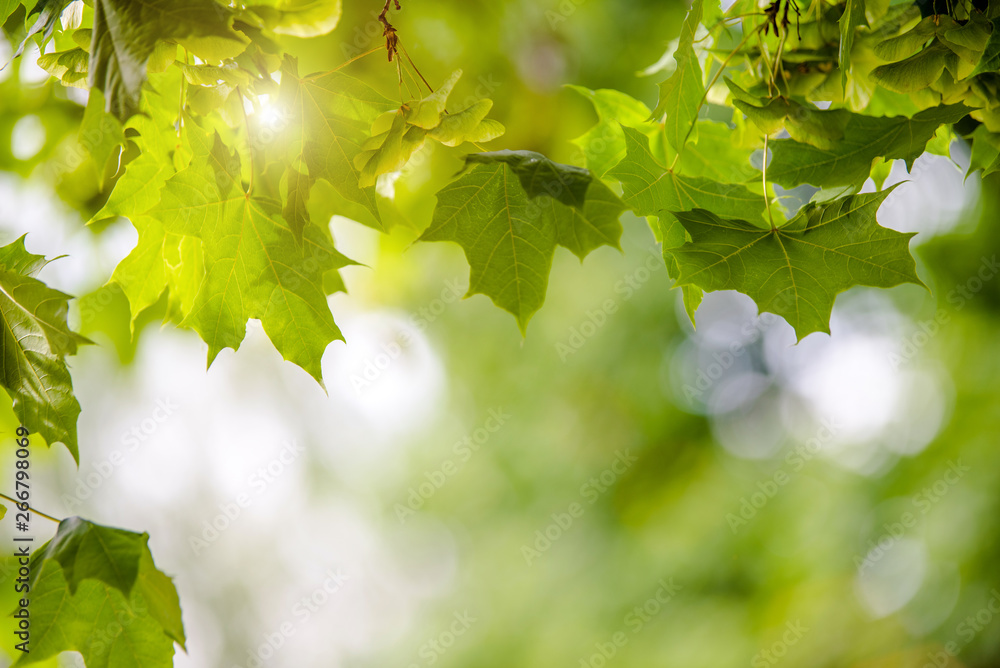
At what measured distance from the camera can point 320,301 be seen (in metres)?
0.88

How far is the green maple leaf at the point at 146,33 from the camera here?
578 mm

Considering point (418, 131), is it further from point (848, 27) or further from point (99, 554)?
point (99, 554)

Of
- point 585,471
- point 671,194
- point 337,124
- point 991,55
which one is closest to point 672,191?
point 671,194

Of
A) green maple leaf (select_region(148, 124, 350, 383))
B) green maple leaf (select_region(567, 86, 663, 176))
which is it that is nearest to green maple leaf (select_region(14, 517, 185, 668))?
green maple leaf (select_region(148, 124, 350, 383))

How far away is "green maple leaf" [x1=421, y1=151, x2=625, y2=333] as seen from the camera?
0.84 metres

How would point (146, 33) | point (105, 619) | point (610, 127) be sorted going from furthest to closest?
point (610, 127)
point (105, 619)
point (146, 33)

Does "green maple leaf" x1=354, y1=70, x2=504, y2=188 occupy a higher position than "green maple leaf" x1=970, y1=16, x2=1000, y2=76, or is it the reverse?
"green maple leaf" x1=970, y1=16, x2=1000, y2=76

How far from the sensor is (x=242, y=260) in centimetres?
89

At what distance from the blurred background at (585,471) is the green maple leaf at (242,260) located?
1.47 metres

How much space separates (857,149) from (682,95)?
24 cm

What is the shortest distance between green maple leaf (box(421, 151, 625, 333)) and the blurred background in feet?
4.92

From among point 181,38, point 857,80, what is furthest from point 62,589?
point 857,80

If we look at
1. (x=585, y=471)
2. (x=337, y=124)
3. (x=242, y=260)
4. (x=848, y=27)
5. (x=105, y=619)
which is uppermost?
(x=848, y=27)

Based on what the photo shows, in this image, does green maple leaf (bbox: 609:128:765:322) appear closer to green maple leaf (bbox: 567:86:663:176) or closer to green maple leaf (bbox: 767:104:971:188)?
green maple leaf (bbox: 767:104:971:188)
